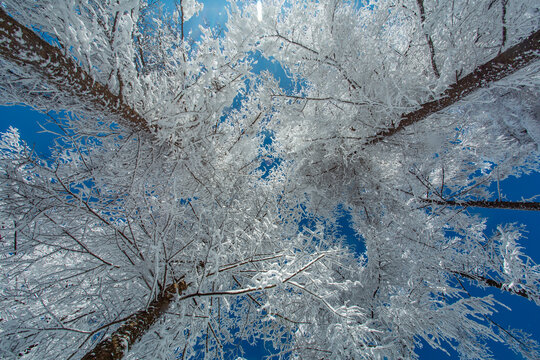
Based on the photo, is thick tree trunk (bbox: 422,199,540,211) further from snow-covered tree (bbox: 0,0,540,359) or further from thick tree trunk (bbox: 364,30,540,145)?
thick tree trunk (bbox: 364,30,540,145)

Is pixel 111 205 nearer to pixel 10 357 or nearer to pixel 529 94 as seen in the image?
pixel 10 357

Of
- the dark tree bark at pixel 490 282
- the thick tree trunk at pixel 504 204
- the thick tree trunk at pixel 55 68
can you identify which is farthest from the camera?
the dark tree bark at pixel 490 282

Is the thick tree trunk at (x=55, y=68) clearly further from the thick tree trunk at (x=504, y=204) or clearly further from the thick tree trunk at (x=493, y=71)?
the thick tree trunk at (x=504, y=204)

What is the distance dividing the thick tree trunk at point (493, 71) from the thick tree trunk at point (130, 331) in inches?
153

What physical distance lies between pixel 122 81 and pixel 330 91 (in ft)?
8.91

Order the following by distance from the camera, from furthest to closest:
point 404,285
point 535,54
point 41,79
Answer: point 404,285
point 535,54
point 41,79

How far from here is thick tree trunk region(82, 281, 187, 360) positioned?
1492mm

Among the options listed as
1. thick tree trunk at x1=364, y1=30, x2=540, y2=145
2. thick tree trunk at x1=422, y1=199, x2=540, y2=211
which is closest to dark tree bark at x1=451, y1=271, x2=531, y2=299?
thick tree trunk at x1=422, y1=199, x2=540, y2=211

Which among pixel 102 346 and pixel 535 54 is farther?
pixel 535 54

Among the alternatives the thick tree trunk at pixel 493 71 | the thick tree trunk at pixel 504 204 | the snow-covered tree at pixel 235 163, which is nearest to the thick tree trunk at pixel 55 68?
the snow-covered tree at pixel 235 163

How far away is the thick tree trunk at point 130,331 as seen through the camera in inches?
58.7

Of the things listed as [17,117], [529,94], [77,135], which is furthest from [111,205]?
[17,117]

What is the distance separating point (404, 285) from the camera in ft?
16.5

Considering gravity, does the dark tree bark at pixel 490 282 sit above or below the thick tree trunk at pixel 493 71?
below
